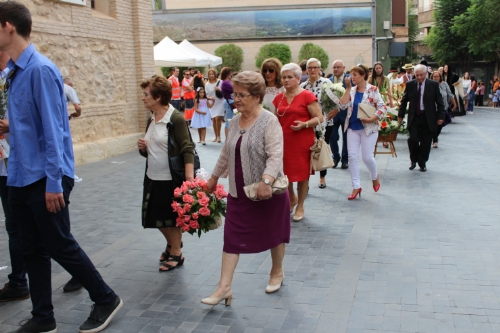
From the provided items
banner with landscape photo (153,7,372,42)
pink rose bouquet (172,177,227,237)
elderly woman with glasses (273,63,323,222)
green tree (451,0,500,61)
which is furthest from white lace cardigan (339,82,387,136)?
banner with landscape photo (153,7,372,42)

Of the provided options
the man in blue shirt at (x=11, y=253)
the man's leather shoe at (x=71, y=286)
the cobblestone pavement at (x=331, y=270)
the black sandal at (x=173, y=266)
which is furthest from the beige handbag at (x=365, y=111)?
the man in blue shirt at (x=11, y=253)

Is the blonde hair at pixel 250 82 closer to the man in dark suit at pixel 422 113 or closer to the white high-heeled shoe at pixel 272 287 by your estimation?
the white high-heeled shoe at pixel 272 287

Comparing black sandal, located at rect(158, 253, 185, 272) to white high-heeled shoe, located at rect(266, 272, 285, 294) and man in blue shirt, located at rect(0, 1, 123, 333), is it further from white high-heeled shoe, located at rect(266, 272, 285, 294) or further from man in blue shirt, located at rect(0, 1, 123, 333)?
man in blue shirt, located at rect(0, 1, 123, 333)

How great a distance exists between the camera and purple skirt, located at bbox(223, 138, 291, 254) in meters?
4.56

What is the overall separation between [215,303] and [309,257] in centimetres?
158

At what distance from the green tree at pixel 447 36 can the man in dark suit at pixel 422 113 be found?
3507 cm

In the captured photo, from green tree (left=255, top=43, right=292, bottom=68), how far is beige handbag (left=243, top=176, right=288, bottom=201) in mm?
35591

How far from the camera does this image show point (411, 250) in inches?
234

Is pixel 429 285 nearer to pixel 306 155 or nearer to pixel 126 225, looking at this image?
pixel 306 155

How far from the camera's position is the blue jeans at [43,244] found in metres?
3.86

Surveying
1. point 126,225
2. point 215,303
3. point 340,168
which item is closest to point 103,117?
point 340,168

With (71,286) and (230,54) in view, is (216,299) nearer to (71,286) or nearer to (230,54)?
(71,286)

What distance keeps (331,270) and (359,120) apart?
355cm

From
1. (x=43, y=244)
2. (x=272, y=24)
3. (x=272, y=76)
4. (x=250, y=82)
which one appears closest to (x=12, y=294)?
(x=43, y=244)
